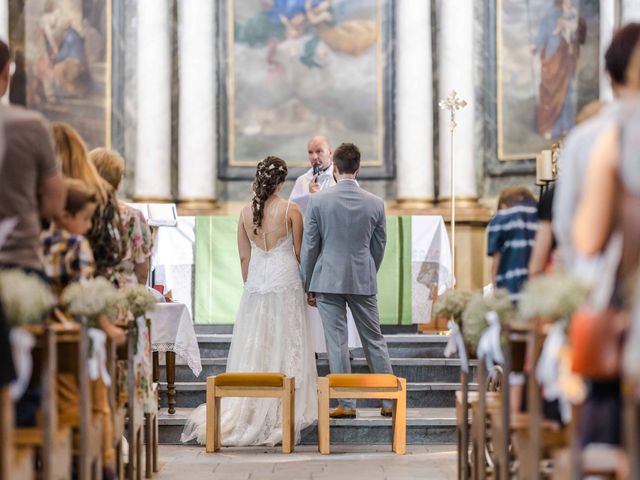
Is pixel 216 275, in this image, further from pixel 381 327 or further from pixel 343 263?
pixel 343 263

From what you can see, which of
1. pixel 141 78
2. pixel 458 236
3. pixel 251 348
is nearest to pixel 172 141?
pixel 141 78

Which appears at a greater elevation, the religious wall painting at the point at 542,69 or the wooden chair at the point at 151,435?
the religious wall painting at the point at 542,69

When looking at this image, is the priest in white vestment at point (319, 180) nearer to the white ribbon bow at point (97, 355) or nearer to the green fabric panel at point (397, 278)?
the green fabric panel at point (397, 278)

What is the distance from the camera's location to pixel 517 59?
44.3 feet

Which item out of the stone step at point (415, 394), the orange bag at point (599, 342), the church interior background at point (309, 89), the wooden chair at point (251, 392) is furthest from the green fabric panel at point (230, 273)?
the orange bag at point (599, 342)

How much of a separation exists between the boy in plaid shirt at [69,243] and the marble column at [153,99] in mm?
8054

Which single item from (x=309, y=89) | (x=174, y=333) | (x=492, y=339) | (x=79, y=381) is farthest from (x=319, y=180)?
(x=79, y=381)

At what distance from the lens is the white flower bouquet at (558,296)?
3760 millimetres

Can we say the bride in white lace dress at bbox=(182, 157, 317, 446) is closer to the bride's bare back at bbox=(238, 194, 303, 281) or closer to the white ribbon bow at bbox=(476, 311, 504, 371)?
the bride's bare back at bbox=(238, 194, 303, 281)

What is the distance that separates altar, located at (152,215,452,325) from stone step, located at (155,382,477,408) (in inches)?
58.7

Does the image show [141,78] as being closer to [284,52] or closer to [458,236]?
[284,52]

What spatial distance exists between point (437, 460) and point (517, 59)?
21.2 feet

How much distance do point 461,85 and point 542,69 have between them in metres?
0.84

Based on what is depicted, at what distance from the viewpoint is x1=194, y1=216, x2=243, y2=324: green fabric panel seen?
11.3 meters
